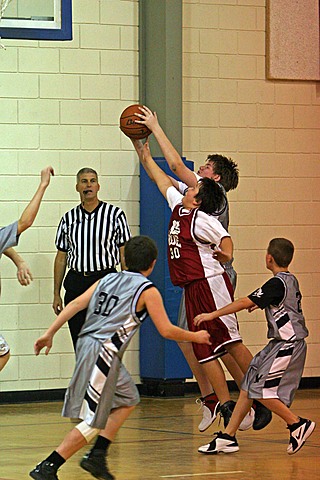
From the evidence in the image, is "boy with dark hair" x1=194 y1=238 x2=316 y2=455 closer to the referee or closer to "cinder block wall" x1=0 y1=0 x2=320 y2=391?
the referee

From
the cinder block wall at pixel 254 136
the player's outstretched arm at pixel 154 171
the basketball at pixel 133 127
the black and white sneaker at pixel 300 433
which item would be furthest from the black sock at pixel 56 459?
the cinder block wall at pixel 254 136

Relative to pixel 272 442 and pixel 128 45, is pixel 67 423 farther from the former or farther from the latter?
pixel 128 45

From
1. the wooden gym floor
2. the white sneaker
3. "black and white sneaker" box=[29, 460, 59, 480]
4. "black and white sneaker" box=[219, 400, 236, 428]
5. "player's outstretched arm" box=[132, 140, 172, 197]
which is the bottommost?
the wooden gym floor

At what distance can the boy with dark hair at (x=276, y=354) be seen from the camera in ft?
20.3

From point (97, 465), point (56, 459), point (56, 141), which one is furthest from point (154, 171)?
point (56, 459)

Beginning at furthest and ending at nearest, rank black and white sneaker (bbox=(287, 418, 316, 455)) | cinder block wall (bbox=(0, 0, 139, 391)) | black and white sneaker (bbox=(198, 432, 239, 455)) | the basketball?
cinder block wall (bbox=(0, 0, 139, 391))
the basketball
black and white sneaker (bbox=(198, 432, 239, 455))
black and white sneaker (bbox=(287, 418, 316, 455))

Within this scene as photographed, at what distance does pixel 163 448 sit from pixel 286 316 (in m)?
1.16

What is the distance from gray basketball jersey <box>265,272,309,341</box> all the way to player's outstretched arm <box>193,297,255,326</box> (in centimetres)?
21

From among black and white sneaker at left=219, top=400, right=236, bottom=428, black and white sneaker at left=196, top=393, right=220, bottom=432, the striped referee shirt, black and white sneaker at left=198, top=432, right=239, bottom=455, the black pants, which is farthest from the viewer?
the striped referee shirt

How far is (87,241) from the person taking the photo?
8297 mm

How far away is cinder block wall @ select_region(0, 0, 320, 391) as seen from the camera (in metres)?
8.97

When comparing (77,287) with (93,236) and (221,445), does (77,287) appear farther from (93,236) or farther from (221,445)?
(221,445)

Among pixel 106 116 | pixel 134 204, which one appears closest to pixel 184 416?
pixel 134 204

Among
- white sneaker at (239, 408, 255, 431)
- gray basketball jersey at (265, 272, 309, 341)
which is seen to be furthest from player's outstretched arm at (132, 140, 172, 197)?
white sneaker at (239, 408, 255, 431)
